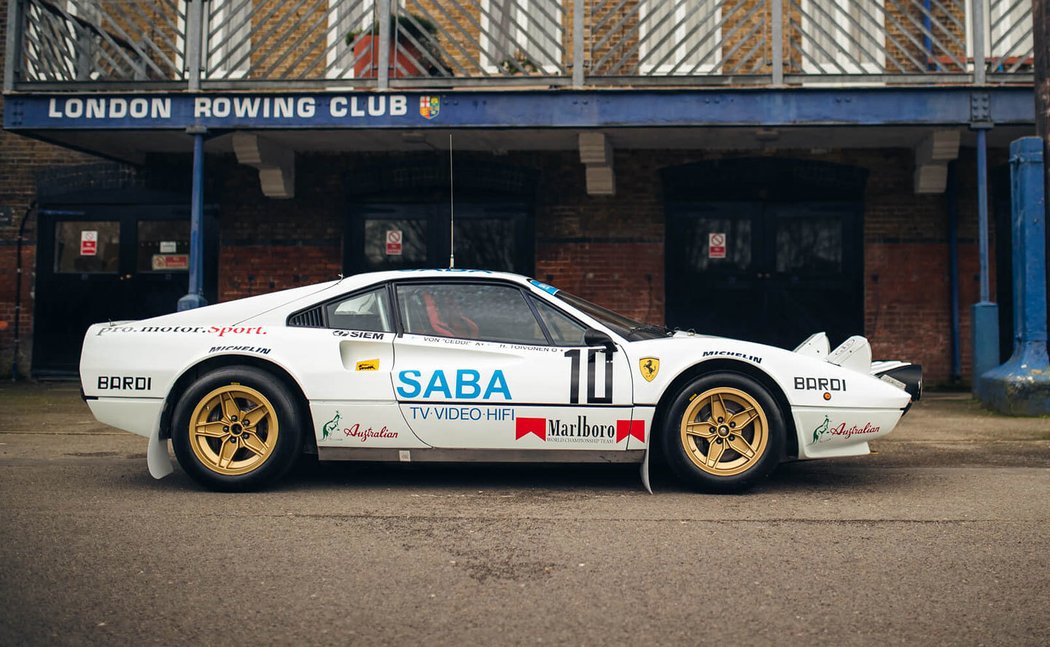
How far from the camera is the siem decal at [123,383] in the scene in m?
5.12

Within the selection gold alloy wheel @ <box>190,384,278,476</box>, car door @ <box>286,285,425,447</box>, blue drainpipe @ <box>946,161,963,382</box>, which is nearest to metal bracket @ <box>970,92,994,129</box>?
blue drainpipe @ <box>946,161,963,382</box>

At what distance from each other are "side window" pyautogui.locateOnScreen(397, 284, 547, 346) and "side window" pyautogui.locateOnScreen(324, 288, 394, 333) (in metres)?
0.10

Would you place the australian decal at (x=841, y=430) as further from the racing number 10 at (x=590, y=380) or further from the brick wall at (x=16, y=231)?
the brick wall at (x=16, y=231)

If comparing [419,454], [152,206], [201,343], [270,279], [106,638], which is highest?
[152,206]

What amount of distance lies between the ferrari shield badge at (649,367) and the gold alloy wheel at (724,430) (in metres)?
0.26

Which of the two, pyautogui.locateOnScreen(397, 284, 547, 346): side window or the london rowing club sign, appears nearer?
pyautogui.locateOnScreen(397, 284, 547, 346): side window

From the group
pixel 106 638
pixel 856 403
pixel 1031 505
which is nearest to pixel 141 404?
pixel 106 638

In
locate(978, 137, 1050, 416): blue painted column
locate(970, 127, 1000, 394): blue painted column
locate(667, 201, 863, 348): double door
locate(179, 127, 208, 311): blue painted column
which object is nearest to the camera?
locate(978, 137, 1050, 416): blue painted column

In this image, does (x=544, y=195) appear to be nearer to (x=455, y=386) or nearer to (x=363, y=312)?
(x=363, y=312)

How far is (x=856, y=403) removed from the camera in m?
4.98

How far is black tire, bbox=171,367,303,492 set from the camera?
5.04 m

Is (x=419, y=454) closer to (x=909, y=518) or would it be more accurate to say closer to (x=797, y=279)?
(x=909, y=518)

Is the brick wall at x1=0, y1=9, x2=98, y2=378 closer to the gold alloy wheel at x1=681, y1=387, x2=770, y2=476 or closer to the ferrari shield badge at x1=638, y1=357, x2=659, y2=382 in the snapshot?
the ferrari shield badge at x1=638, y1=357, x2=659, y2=382

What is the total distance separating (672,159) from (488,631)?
9283 millimetres
